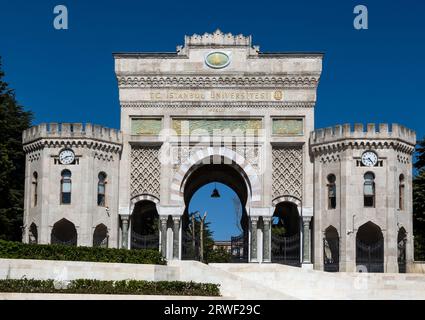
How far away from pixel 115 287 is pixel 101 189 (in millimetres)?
12522

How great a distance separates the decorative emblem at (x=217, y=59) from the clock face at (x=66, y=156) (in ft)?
28.3

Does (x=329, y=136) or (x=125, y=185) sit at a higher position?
(x=329, y=136)

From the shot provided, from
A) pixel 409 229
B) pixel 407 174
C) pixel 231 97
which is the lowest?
pixel 409 229


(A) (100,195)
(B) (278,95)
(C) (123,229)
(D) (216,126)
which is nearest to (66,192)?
(A) (100,195)

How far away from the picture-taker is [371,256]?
1500 inches

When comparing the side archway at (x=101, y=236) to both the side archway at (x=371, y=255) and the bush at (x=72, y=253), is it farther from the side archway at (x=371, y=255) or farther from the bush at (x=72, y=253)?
the side archway at (x=371, y=255)

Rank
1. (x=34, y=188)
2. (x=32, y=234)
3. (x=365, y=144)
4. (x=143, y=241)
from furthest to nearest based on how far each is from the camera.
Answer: (x=143, y=241)
(x=34, y=188)
(x=32, y=234)
(x=365, y=144)

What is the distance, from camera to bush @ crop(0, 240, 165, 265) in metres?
29.1

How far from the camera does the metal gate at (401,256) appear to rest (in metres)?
38.3

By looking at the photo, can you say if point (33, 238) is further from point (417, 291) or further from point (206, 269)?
point (417, 291)

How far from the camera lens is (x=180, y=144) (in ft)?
134

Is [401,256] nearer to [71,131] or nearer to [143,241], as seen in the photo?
[143,241]
